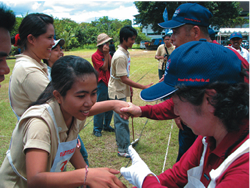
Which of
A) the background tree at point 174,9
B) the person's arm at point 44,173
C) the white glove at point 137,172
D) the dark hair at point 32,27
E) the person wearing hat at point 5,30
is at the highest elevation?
the background tree at point 174,9

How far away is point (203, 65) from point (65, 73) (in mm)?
1012

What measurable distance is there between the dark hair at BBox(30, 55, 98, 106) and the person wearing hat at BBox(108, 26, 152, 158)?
2.02 metres

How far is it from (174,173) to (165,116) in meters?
0.92

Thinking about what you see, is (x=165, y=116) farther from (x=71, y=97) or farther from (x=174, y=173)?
(x=71, y=97)

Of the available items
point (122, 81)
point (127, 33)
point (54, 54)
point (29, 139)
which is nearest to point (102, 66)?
point (122, 81)

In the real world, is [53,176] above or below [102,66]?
below

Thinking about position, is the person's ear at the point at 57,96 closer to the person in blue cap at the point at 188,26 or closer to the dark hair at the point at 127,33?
the person in blue cap at the point at 188,26

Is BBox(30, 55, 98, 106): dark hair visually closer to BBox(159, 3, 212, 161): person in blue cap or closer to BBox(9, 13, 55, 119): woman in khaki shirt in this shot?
BBox(9, 13, 55, 119): woman in khaki shirt

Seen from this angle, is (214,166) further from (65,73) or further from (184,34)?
(184,34)

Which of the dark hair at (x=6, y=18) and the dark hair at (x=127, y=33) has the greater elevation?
the dark hair at (x=127, y=33)


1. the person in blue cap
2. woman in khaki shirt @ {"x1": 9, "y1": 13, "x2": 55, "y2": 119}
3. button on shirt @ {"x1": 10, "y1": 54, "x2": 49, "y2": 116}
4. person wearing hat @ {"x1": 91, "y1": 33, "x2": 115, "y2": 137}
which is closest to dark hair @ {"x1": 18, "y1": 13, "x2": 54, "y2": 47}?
woman in khaki shirt @ {"x1": 9, "y1": 13, "x2": 55, "y2": 119}

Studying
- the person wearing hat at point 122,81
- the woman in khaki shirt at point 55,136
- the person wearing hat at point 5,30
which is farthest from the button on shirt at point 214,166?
the person wearing hat at point 122,81

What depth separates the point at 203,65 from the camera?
39.3 inches

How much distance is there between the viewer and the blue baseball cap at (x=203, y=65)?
99 cm
